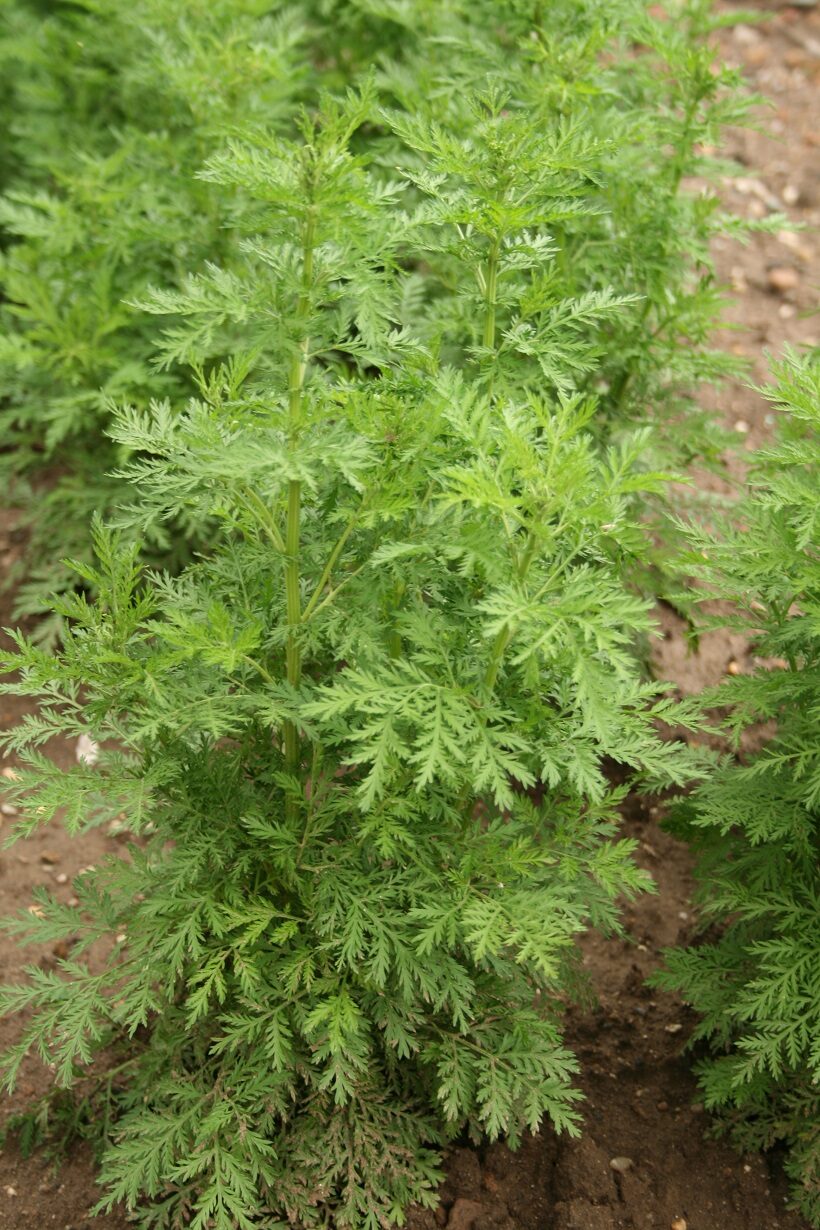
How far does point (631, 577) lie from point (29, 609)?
2.02m

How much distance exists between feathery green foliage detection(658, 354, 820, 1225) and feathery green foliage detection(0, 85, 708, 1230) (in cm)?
25

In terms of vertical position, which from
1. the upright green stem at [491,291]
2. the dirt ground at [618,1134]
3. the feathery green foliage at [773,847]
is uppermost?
the upright green stem at [491,291]

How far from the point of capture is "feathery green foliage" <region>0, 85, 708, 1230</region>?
249cm

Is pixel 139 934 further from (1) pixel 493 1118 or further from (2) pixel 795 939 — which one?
(2) pixel 795 939

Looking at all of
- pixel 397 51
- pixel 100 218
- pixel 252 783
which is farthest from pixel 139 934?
pixel 397 51

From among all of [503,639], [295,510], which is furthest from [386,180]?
[503,639]

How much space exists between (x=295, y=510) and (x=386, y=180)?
2.26 metres

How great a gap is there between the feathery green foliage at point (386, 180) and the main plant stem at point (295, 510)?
1.45 feet

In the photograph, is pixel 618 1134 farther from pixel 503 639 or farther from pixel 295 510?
pixel 295 510

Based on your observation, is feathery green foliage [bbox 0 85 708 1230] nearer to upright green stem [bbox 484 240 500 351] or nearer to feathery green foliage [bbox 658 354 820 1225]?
upright green stem [bbox 484 240 500 351]

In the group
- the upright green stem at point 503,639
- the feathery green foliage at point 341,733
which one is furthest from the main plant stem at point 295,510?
the upright green stem at point 503,639

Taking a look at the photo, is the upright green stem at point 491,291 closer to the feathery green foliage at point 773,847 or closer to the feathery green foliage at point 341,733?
the feathery green foliage at point 341,733

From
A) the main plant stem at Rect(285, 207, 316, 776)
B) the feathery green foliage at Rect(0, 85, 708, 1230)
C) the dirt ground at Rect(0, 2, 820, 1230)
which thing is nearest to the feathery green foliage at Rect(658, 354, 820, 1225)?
the dirt ground at Rect(0, 2, 820, 1230)

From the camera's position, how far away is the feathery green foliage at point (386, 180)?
11.6ft
